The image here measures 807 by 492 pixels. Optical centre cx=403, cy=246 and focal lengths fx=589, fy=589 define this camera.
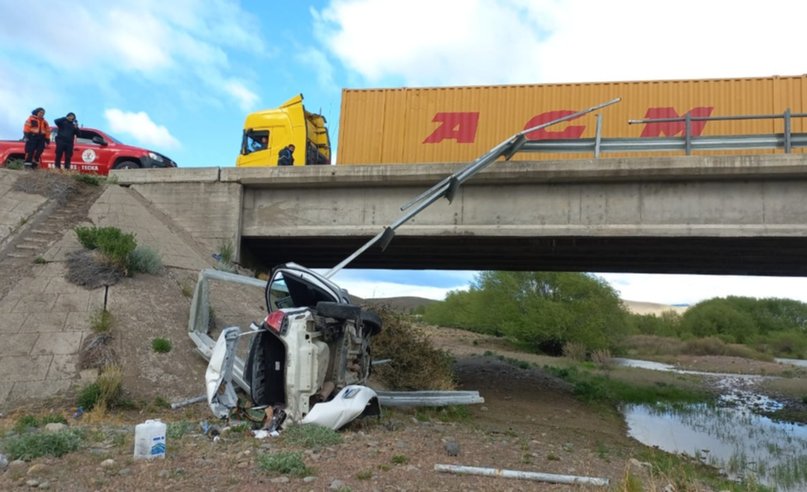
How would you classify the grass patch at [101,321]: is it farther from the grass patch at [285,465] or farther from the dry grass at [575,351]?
the dry grass at [575,351]

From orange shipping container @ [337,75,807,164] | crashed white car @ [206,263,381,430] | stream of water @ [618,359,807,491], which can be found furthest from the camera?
orange shipping container @ [337,75,807,164]

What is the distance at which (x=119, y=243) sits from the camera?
10.6m

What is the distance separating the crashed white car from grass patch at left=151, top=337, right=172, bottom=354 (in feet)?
8.51

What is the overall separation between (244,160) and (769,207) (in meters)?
13.9

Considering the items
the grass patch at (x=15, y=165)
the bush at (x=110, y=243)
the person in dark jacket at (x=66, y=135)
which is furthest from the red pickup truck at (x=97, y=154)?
the bush at (x=110, y=243)

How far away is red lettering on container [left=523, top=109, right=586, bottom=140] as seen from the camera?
44.3ft

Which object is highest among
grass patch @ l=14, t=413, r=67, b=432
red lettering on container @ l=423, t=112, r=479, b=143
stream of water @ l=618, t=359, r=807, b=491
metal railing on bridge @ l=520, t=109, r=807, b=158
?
red lettering on container @ l=423, t=112, r=479, b=143

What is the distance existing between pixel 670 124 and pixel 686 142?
2.29 m

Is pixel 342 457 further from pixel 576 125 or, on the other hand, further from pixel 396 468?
pixel 576 125

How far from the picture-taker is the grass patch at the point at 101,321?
889 centimetres

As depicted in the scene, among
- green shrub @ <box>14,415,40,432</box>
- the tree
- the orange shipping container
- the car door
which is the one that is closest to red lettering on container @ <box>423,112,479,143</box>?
the orange shipping container

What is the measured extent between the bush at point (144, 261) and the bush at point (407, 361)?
432cm

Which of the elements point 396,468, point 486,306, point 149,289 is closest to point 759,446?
point 396,468

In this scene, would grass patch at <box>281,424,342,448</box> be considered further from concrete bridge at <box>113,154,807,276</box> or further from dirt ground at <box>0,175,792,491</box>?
concrete bridge at <box>113,154,807,276</box>
